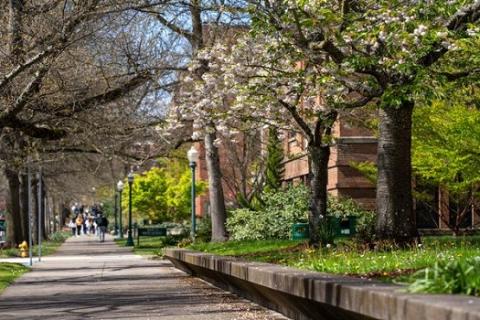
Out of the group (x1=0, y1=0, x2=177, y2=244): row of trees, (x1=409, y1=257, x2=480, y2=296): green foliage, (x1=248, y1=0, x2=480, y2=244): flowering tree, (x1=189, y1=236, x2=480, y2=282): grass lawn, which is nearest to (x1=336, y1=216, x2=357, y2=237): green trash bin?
(x1=0, y1=0, x2=177, y2=244): row of trees

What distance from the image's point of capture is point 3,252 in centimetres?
3688

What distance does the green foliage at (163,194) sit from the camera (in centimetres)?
5797

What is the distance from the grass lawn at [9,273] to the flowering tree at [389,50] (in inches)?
289

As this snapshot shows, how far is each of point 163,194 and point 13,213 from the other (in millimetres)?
20509

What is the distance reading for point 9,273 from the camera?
23188mm

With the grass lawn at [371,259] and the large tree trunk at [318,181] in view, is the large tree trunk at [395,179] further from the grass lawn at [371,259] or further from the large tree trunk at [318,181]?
the large tree trunk at [318,181]

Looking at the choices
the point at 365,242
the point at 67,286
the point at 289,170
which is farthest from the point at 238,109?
the point at 289,170

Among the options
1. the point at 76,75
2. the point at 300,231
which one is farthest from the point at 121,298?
the point at 300,231

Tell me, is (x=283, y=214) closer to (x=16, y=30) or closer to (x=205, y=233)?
(x=205, y=233)

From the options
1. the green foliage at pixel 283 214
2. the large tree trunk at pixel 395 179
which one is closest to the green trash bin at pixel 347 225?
the green foliage at pixel 283 214

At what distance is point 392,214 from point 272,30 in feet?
11.1

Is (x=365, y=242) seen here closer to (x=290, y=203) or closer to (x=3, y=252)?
(x=290, y=203)

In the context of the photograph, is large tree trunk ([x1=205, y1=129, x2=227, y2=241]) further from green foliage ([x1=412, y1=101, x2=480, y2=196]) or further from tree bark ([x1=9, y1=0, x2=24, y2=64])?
tree bark ([x1=9, y1=0, x2=24, y2=64])

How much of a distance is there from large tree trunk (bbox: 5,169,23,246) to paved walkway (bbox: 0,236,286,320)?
57.0 feet
